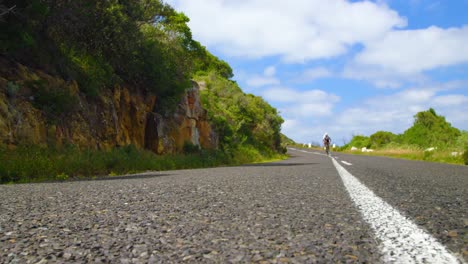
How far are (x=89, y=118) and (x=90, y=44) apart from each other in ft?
9.32

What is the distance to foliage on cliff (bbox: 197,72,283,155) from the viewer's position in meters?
24.3

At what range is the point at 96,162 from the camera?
10.3 metres

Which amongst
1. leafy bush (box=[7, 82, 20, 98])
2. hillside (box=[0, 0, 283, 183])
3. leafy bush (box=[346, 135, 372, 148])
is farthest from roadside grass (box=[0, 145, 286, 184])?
leafy bush (box=[346, 135, 372, 148])

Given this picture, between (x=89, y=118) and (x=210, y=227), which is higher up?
(x=89, y=118)

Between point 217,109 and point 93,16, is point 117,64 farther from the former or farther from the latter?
point 217,109

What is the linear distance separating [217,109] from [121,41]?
45.3ft

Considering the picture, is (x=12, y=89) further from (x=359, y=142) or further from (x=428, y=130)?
(x=359, y=142)

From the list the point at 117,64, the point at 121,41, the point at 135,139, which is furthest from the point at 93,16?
the point at 135,139

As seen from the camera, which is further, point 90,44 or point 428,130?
point 428,130

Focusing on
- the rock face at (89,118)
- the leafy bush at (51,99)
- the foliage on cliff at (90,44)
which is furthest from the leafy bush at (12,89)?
the foliage on cliff at (90,44)

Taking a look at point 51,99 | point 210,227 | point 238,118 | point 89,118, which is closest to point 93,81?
point 89,118

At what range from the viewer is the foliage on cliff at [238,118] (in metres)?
24.3

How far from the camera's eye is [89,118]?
41.9 ft

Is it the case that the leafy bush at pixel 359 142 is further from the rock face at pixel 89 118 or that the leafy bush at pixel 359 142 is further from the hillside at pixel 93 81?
the rock face at pixel 89 118
